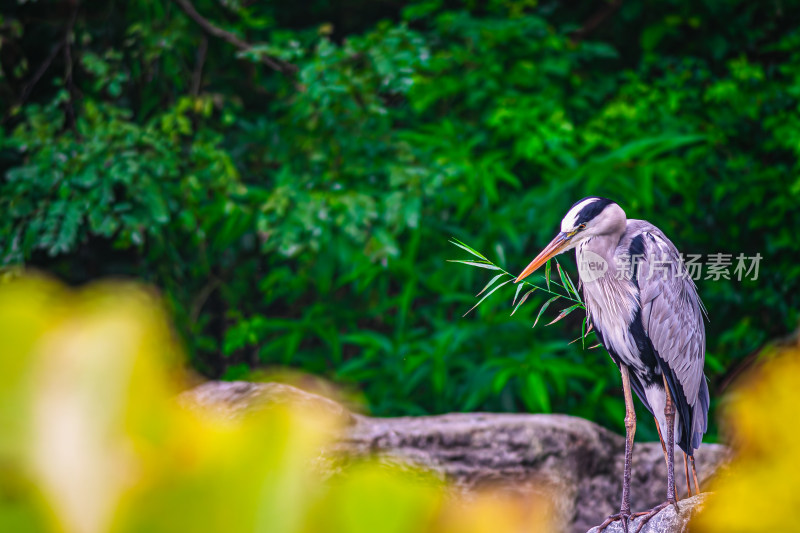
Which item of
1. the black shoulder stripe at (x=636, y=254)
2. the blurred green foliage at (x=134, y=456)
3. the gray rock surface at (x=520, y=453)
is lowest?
the gray rock surface at (x=520, y=453)

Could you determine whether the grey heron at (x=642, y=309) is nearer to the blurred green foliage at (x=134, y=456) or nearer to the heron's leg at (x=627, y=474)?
the heron's leg at (x=627, y=474)

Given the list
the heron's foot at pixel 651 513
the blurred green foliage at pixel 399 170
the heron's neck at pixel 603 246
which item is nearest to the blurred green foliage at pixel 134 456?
the heron's neck at pixel 603 246

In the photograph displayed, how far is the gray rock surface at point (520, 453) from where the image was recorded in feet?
7.70

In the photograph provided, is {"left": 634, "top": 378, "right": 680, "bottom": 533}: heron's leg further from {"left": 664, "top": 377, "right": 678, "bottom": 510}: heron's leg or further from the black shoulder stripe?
the black shoulder stripe

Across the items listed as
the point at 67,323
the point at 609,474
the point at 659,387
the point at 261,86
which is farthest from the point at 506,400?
the point at 67,323

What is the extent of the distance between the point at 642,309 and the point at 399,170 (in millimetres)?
1829

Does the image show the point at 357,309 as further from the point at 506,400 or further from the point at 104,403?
the point at 104,403

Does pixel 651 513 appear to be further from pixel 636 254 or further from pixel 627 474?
pixel 636 254

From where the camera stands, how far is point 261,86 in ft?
14.0

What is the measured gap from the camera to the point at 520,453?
2395mm

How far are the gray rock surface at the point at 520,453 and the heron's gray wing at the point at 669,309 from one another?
88cm

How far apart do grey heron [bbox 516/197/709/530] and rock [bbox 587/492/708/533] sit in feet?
0.07

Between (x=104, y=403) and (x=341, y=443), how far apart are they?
193 centimetres

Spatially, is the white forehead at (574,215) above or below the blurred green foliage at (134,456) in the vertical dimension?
below
